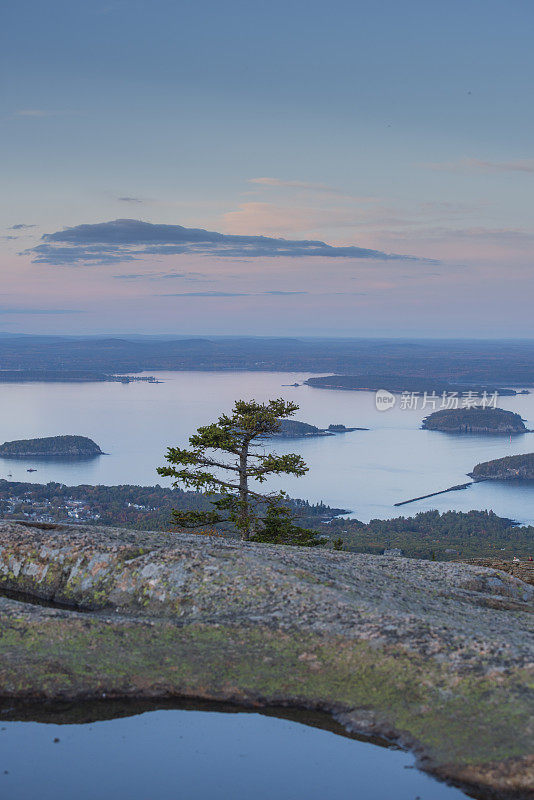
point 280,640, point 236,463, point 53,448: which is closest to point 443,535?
point 236,463

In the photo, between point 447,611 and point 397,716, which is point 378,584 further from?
point 397,716

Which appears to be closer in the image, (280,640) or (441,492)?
(280,640)

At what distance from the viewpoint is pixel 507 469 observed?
177 meters

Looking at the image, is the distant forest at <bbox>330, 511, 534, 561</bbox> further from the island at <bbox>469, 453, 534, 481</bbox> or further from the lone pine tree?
the lone pine tree

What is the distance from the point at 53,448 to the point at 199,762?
187347 mm

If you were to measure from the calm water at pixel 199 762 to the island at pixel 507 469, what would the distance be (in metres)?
172

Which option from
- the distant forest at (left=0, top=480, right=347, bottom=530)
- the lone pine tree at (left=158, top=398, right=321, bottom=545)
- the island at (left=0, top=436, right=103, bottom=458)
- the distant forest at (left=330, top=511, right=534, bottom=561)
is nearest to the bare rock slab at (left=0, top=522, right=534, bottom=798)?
the lone pine tree at (left=158, top=398, right=321, bottom=545)

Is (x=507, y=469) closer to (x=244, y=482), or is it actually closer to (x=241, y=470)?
(x=244, y=482)

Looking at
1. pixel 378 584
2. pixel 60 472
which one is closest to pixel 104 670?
pixel 378 584

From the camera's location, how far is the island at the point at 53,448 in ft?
609

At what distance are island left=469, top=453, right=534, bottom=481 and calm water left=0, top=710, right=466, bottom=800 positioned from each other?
171583mm

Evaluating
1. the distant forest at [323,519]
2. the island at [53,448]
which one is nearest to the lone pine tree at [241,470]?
the distant forest at [323,519]

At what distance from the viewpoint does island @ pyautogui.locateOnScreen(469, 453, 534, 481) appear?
174m

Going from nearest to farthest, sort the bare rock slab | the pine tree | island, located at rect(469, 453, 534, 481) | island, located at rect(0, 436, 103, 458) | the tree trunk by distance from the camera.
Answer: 1. the bare rock slab
2. the pine tree
3. the tree trunk
4. island, located at rect(469, 453, 534, 481)
5. island, located at rect(0, 436, 103, 458)
